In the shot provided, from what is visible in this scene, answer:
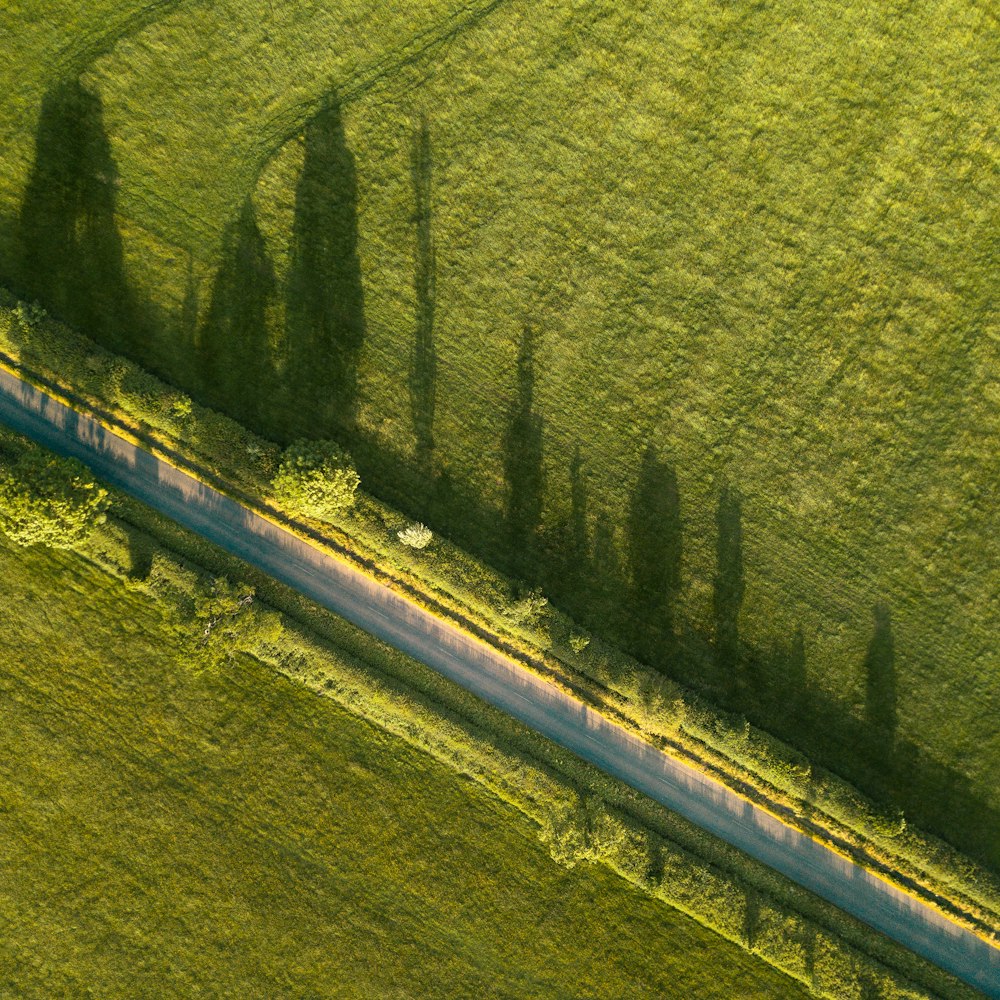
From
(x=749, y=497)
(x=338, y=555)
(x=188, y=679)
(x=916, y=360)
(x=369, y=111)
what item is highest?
(x=369, y=111)

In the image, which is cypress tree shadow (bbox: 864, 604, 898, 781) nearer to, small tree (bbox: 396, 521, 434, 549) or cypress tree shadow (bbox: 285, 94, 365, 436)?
small tree (bbox: 396, 521, 434, 549)

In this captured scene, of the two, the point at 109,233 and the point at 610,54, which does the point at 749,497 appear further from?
the point at 109,233

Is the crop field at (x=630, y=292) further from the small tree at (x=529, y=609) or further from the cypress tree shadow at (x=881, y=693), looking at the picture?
the small tree at (x=529, y=609)

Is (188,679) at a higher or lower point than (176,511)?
lower

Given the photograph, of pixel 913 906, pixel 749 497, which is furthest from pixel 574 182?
pixel 913 906

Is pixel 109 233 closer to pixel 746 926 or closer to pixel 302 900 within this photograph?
pixel 302 900
